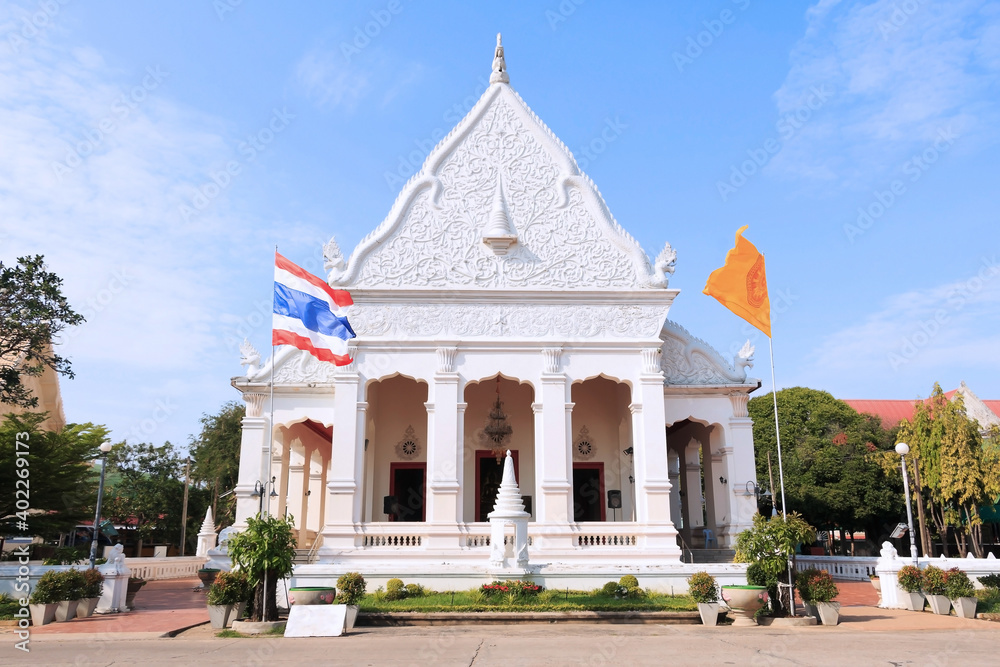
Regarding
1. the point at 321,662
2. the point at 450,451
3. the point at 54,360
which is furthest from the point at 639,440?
the point at 54,360

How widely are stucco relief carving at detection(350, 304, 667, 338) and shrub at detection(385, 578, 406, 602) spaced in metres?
5.86

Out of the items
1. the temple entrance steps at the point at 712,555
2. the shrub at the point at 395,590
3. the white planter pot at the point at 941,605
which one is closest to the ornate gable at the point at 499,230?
the temple entrance steps at the point at 712,555

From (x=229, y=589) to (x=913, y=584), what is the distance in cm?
1232

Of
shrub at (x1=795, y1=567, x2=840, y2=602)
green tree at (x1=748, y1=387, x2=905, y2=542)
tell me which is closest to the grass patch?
shrub at (x1=795, y1=567, x2=840, y2=602)

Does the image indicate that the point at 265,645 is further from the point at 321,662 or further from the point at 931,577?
the point at 931,577

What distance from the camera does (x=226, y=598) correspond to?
12.2 meters

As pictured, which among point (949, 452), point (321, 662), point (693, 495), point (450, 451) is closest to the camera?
point (321, 662)

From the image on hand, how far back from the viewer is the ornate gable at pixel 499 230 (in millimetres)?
18312

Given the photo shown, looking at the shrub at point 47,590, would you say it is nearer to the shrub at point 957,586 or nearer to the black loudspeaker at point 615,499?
the black loudspeaker at point 615,499

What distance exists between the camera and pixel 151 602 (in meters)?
16.1

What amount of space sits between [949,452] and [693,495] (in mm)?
10107

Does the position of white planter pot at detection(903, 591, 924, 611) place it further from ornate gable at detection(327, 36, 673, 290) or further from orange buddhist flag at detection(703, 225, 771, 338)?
ornate gable at detection(327, 36, 673, 290)

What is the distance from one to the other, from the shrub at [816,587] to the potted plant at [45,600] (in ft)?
41.6

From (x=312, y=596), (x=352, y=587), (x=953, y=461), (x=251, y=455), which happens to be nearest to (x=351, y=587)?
(x=352, y=587)
